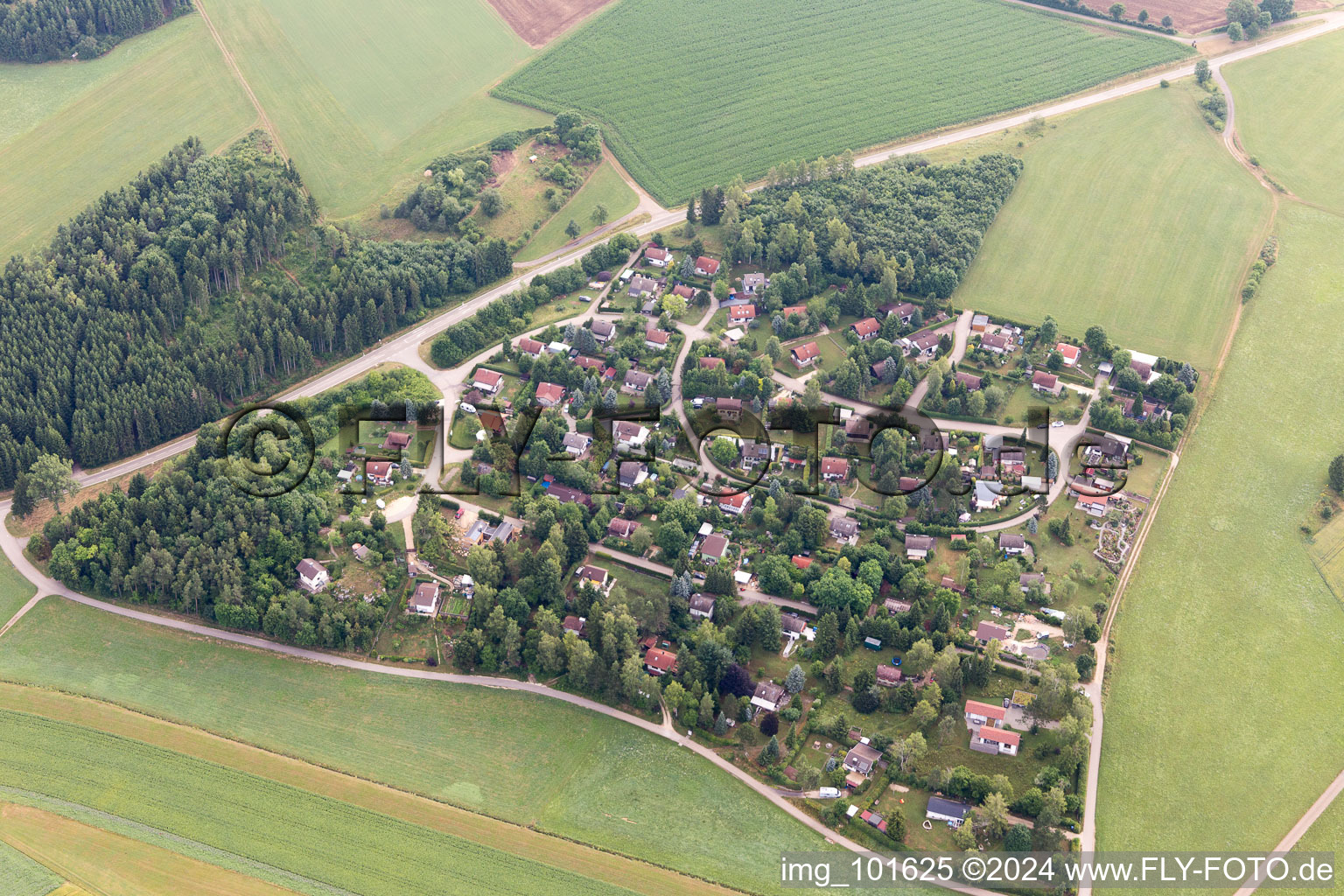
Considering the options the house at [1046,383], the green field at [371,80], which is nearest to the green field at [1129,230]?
the house at [1046,383]

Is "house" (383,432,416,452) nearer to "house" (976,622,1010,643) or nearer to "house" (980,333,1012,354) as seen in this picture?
"house" (976,622,1010,643)

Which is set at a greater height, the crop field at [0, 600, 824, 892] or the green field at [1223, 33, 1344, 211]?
the green field at [1223, 33, 1344, 211]

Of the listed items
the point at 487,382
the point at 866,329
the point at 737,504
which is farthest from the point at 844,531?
the point at 487,382

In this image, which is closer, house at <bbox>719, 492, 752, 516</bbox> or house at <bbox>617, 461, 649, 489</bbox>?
house at <bbox>719, 492, 752, 516</bbox>

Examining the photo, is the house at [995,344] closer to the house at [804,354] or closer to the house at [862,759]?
the house at [804,354]

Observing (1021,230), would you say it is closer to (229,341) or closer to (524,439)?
(524,439)

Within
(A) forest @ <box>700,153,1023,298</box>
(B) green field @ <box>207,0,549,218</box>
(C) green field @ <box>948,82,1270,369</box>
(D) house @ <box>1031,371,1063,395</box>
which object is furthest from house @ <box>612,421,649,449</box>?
(B) green field @ <box>207,0,549,218</box>

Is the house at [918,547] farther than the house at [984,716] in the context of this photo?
Yes
